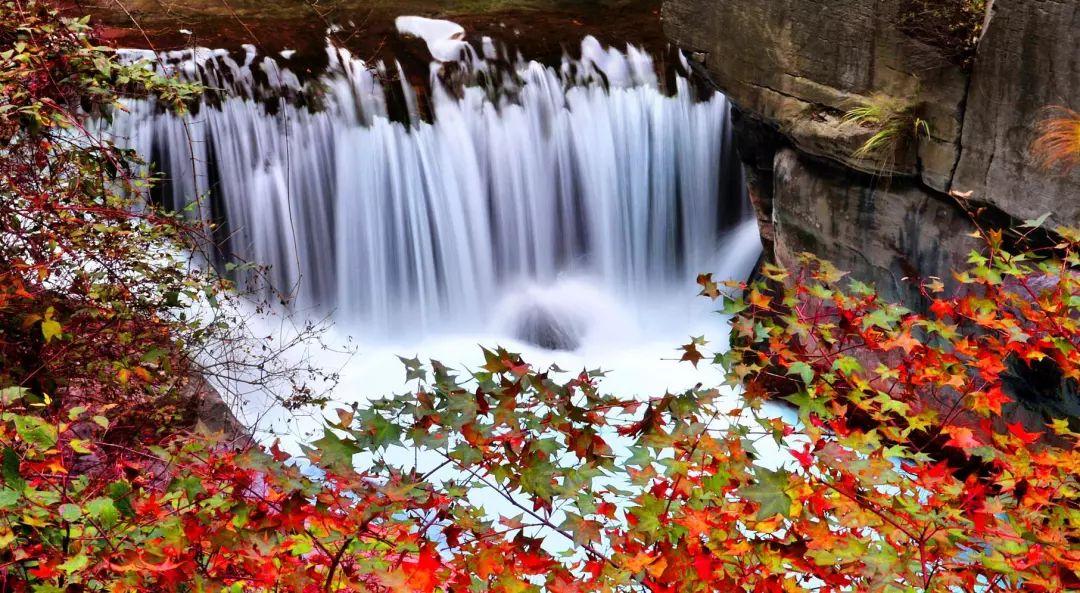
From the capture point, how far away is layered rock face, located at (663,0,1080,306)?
15.4ft

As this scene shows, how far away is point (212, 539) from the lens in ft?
6.70

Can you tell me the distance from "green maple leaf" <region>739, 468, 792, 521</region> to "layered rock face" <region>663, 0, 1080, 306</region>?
3.39 metres

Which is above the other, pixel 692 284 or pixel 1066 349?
pixel 1066 349

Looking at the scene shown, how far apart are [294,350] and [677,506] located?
5.38 m

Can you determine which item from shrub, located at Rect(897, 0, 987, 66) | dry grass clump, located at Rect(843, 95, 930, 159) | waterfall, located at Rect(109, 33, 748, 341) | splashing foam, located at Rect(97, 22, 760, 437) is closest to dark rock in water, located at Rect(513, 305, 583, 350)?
splashing foam, located at Rect(97, 22, 760, 437)

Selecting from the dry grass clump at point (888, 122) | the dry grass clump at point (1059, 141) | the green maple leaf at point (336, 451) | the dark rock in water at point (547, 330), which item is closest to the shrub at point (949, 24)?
the dry grass clump at point (888, 122)

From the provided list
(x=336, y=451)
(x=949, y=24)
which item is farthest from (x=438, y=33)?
(x=336, y=451)

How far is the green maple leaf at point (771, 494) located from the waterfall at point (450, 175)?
5.79 meters

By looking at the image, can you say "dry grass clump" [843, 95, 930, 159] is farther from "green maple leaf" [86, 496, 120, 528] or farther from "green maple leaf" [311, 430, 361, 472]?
"green maple leaf" [86, 496, 120, 528]

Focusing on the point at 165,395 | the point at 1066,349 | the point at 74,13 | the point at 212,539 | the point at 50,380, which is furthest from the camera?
the point at 74,13

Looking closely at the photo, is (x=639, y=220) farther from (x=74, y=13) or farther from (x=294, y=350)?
(x=74, y=13)

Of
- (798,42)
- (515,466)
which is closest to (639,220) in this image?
(798,42)

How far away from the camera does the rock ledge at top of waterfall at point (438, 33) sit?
320 inches

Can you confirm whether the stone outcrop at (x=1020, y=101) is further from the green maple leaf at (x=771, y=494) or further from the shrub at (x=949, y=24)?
the green maple leaf at (x=771, y=494)
